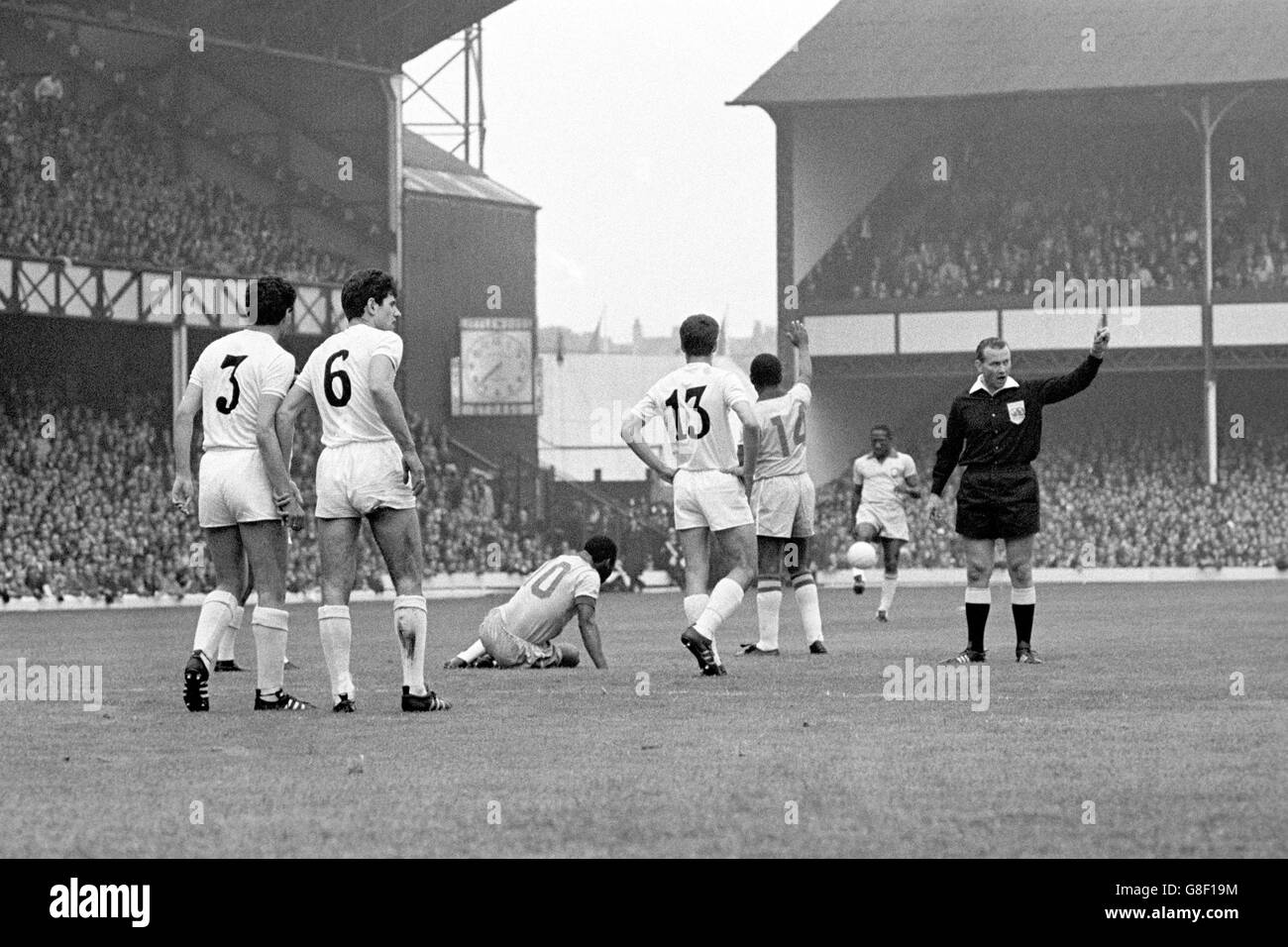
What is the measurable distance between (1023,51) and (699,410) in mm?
45712

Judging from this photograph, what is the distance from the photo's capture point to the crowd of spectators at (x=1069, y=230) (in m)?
56.9

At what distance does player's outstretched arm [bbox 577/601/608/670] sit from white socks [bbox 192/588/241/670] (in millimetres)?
3234

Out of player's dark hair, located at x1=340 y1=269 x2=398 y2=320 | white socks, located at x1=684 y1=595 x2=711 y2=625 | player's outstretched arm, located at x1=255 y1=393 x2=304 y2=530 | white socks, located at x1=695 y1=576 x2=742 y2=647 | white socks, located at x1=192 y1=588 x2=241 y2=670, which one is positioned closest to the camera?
player's dark hair, located at x1=340 y1=269 x2=398 y2=320

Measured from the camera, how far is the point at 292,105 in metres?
51.2

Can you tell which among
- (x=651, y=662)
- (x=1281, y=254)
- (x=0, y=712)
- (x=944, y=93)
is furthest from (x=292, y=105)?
(x=0, y=712)

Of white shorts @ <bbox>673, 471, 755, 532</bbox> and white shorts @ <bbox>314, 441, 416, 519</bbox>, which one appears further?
white shorts @ <bbox>673, 471, 755, 532</bbox>

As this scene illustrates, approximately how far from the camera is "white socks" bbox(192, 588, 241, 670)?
12.2m

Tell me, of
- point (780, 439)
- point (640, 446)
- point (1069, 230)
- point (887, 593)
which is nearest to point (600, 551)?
point (640, 446)

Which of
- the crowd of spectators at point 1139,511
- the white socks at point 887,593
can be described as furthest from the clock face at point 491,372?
the white socks at point 887,593

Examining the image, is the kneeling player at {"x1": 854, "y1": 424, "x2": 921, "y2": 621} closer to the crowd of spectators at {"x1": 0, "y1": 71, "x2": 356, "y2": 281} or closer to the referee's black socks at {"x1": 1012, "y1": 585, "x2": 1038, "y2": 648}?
the referee's black socks at {"x1": 1012, "y1": 585, "x2": 1038, "y2": 648}

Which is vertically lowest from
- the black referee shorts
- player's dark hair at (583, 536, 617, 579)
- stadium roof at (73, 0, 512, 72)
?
player's dark hair at (583, 536, 617, 579)

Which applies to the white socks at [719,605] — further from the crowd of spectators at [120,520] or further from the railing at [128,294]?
the railing at [128,294]

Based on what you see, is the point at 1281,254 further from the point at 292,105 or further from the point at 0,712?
the point at 0,712

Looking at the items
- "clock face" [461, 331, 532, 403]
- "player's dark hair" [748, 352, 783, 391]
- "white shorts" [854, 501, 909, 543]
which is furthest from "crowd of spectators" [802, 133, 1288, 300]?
"player's dark hair" [748, 352, 783, 391]
